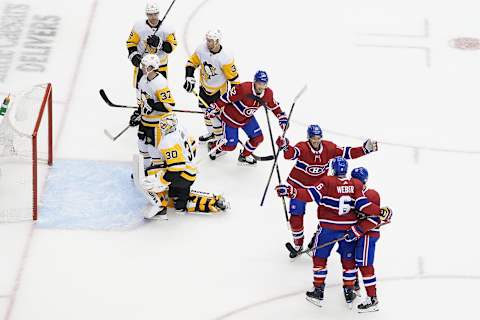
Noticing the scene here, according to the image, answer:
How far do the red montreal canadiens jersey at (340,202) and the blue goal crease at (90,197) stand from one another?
1.44 m

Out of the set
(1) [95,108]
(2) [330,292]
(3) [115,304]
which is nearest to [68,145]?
(1) [95,108]

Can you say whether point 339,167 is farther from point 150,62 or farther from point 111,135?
point 111,135

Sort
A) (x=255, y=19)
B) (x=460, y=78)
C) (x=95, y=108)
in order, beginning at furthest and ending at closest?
(x=255, y=19), (x=460, y=78), (x=95, y=108)

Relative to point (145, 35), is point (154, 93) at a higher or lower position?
lower

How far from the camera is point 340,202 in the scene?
6914 mm

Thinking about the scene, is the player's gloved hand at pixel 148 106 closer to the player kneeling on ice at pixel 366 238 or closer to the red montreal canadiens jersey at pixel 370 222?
the player kneeling on ice at pixel 366 238

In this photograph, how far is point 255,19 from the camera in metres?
10.5

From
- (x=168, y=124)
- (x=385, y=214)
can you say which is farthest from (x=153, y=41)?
(x=385, y=214)

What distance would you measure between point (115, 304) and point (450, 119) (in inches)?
132

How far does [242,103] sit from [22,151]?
158cm

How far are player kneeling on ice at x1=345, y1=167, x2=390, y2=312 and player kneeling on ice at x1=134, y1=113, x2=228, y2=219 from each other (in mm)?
1201

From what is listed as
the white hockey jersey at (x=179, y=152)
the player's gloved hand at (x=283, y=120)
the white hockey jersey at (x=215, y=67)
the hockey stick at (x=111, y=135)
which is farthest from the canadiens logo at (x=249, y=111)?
the hockey stick at (x=111, y=135)

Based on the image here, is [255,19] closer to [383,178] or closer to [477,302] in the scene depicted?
[383,178]

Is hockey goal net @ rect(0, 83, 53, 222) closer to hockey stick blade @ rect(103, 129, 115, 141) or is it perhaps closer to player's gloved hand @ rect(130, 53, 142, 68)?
hockey stick blade @ rect(103, 129, 115, 141)
